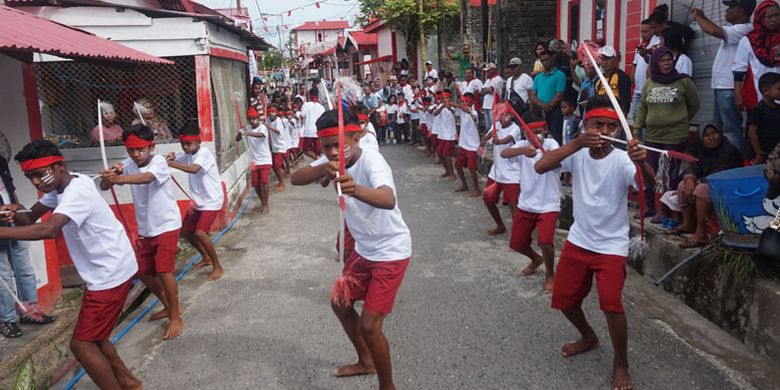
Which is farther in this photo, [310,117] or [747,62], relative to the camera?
[310,117]

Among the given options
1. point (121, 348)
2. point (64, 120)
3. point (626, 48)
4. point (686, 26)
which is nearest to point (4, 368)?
point (121, 348)

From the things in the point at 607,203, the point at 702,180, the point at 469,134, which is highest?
the point at 469,134

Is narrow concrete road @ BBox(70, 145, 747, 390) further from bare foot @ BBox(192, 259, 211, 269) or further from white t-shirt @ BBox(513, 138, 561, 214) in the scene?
white t-shirt @ BBox(513, 138, 561, 214)

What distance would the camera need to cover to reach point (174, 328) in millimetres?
4859

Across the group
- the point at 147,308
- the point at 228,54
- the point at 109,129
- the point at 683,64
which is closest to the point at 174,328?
the point at 147,308

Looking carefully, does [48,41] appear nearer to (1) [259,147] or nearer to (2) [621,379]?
(1) [259,147]

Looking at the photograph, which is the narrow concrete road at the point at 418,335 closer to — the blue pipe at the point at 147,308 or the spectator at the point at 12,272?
the blue pipe at the point at 147,308

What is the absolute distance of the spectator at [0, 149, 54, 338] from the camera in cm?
518

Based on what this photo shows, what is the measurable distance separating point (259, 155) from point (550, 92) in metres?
4.85

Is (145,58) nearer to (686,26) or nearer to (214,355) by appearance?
(214,355)

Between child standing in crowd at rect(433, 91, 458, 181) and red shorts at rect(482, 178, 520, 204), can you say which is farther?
child standing in crowd at rect(433, 91, 458, 181)

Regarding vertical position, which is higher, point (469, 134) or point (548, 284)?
point (469, 134)

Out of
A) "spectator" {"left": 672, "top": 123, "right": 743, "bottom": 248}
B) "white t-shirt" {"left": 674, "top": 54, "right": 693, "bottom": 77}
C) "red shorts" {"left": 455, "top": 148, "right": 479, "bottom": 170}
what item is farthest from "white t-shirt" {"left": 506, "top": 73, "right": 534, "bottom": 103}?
"spectator" {"left": 672, "top": 123, "right": 743, "bottom": 248}

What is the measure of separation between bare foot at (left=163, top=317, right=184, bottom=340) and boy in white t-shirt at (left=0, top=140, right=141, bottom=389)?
998 mm
